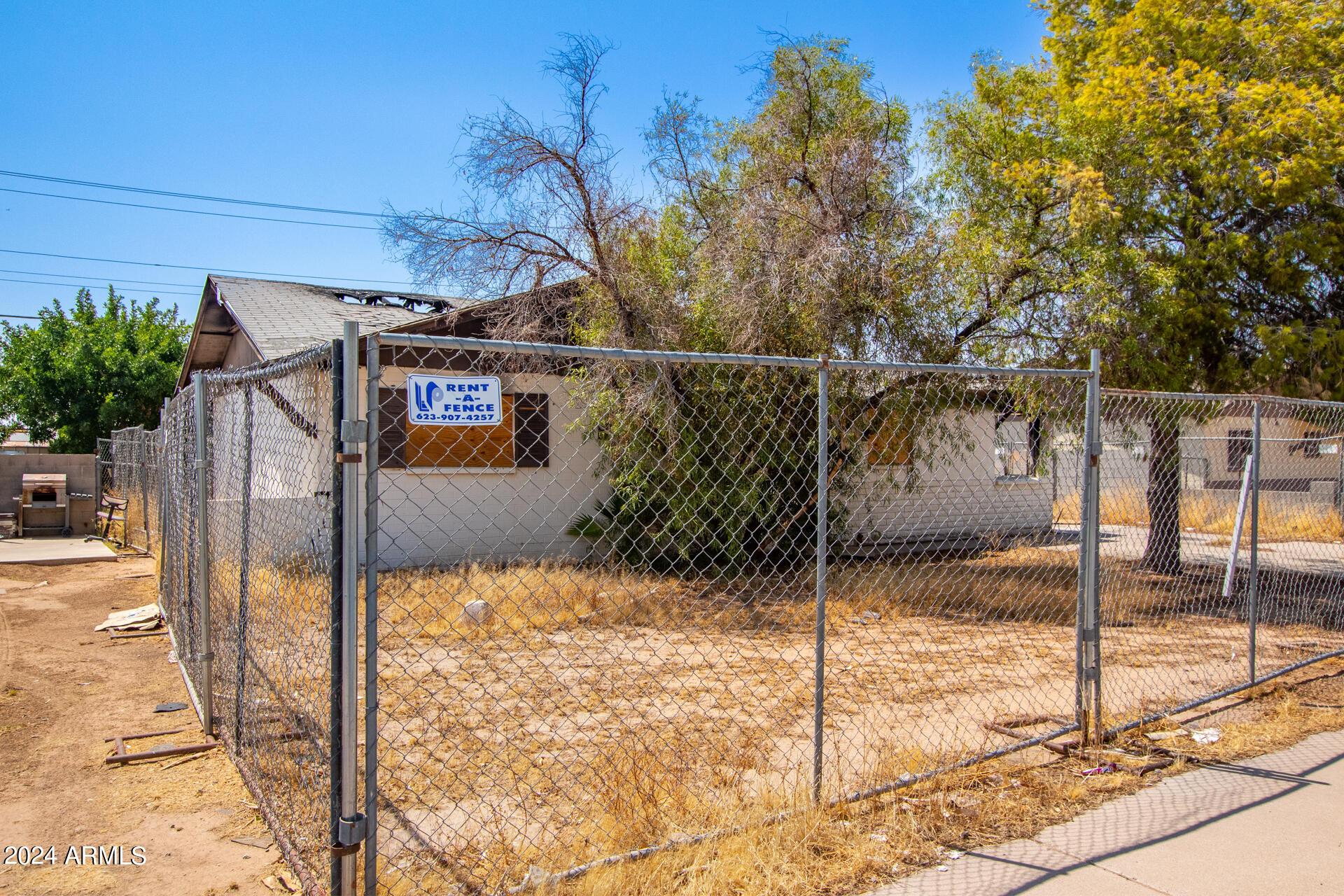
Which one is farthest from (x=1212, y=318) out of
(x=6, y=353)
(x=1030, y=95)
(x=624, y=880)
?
(x=6, y=353)

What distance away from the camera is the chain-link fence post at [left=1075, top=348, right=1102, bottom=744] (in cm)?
420

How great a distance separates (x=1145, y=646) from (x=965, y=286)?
14.0 feet

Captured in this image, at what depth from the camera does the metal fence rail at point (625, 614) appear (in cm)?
308

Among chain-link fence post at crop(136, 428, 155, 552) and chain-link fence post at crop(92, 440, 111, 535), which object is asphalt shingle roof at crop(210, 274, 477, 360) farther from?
chain-link fence post at crop(92, 440, 111, 535)

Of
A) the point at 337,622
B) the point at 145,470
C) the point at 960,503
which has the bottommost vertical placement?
the point at 960,503

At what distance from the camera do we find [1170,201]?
369 inches

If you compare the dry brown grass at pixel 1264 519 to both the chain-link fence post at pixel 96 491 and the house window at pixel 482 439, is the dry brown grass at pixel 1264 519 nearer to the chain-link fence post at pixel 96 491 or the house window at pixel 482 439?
the house window at pixel 482 439

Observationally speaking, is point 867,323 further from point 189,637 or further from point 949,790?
point 189,637

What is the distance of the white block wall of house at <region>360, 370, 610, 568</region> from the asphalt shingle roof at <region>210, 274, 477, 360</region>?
1400 mm

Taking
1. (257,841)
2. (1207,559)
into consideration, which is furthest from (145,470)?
(1207,559)

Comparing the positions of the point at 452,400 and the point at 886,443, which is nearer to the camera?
the point at 452,400

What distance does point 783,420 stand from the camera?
10.3 meters

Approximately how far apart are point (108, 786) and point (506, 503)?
306 inches

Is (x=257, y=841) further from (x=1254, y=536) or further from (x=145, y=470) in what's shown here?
(x=145, y=470)
